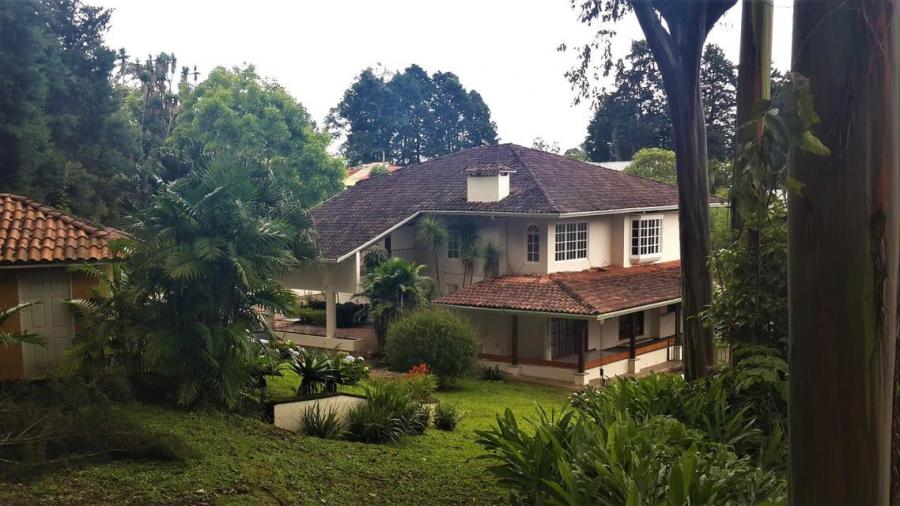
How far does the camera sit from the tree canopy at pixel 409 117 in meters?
60.2

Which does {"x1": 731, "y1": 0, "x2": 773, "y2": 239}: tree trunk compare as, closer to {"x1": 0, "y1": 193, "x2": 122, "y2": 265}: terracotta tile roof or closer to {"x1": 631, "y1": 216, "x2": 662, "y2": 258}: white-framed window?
{"x1": 0, "y1": 193, "x2": 122, "y2": 265}: terracotta tile roof

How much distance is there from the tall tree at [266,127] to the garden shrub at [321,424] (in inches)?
1237

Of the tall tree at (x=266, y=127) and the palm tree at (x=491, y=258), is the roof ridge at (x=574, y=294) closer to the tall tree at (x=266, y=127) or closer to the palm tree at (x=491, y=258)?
the palm tree at (x=491, y=258)

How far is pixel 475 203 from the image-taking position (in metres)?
28.2

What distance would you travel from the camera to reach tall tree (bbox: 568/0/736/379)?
13125 mm

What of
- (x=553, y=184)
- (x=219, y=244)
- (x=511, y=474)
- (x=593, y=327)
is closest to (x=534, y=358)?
(x=593, y=327)

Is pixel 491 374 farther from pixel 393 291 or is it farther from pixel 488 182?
pixel 488 182

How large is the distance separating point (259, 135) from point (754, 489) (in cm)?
4164

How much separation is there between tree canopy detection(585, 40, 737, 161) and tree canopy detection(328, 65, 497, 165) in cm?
915

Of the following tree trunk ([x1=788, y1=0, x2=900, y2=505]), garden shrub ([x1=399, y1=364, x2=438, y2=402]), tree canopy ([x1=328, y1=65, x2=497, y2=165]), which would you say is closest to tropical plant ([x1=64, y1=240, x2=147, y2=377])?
garden shrub ([x1=399, y1=364, x2=438, y2=402])

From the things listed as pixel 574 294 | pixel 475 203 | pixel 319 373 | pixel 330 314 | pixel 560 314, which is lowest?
pixel 330 314

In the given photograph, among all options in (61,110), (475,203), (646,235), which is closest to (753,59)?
(475,203)

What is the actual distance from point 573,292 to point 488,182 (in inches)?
208

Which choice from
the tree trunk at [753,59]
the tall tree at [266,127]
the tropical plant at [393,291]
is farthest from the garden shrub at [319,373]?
the tall tree at [266,127]
